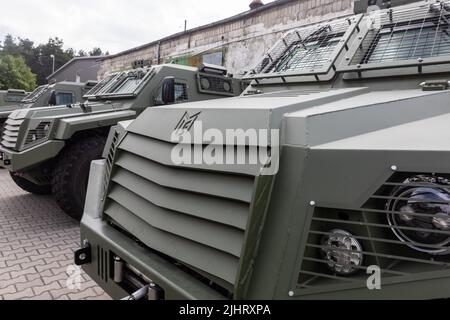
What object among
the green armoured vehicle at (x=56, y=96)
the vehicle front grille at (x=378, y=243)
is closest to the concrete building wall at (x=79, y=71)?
the green armoured vehicle at (x=56, y=96)

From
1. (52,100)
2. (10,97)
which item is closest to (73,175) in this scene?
(52,100)

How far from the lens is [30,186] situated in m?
6.31

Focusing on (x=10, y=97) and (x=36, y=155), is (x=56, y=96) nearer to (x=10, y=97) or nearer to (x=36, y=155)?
(x=10, y=97)

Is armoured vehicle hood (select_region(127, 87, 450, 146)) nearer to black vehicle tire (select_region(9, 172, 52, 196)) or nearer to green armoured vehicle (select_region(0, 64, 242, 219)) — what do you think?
green armoured vehicle (select_region(0, 64, 242, 219))

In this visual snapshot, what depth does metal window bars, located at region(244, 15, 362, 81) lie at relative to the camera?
2891mm

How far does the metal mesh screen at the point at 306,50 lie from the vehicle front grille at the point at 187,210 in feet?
5.15

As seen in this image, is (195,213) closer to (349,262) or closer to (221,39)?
(349,262)

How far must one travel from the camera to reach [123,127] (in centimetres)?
243

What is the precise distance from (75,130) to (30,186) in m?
2.26

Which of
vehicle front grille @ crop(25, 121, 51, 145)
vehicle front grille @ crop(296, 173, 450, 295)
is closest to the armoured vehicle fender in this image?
vehicle front grille @ crop(25, 121, 51, 145)

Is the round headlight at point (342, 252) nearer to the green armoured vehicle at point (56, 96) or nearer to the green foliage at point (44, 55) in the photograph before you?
the green armoured vehicle at point (56, 96)

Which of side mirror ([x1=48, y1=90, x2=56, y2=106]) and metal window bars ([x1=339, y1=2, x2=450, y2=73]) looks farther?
side mirror ([x1=48, y1=90, x2=56, y2=106])

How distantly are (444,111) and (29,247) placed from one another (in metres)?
3.93
